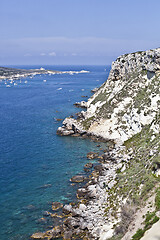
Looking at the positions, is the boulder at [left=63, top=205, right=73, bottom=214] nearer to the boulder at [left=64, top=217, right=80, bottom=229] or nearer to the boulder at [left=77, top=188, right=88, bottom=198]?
the boulder at [left=64, top=217, right=80, bottom=229]

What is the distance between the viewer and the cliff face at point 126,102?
206ft

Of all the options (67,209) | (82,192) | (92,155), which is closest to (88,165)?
(92,155)

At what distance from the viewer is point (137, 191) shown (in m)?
33.4

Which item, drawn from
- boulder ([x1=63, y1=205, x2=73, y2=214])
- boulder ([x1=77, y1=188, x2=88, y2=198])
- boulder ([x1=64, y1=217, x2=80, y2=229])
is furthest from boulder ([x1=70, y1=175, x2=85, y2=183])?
boulder ([x1=64, y1=217, x2=80, y2=229])

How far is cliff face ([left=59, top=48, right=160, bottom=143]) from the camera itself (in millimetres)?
62688

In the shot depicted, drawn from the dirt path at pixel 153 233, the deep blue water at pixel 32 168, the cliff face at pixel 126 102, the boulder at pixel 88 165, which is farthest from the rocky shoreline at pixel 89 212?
the cliff face at pixel 126 102

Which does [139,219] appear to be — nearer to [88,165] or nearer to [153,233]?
[153,233]

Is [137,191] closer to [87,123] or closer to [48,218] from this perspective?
[48,218]

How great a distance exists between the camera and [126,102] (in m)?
74.5

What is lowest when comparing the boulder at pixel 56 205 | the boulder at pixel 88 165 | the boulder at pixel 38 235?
the boulder at pixel 38 235

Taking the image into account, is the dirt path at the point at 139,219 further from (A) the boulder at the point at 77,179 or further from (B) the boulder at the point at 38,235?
(A) the boulder at the point at 77,179

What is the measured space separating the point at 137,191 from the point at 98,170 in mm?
16063

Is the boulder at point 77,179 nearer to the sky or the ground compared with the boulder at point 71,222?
nearer to the sky

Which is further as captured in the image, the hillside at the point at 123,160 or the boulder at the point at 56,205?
the boulder at the point at 56,205
